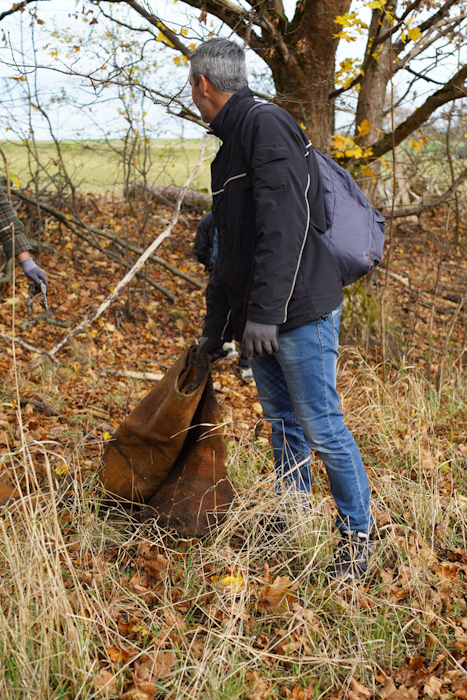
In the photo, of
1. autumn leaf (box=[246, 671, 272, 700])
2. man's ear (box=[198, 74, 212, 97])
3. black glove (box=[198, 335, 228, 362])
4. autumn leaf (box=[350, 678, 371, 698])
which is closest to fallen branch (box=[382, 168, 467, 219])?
black glove (box=[198, 335, 228, 362])

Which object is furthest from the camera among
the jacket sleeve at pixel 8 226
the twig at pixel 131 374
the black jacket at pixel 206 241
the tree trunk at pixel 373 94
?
the tree trunk at pixel 373 94

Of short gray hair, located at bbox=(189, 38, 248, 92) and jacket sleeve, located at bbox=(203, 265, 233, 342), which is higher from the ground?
short gray hair, located at bbox=(189, 38, 248, 92)

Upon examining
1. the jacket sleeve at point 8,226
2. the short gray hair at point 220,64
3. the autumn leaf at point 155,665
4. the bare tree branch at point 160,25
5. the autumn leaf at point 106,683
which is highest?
the bare tree branch at point 160,25

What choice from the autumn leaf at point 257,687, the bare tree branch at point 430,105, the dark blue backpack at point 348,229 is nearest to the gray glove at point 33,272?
the dark blue backpack at point 348,229

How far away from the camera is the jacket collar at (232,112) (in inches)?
88.2

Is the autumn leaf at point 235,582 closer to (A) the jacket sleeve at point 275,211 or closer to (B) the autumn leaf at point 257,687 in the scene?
(B) the autumn leaf at point 257,687

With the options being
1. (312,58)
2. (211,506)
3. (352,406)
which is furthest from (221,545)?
(312,58)

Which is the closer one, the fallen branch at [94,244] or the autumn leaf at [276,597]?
the autumn leaf at [276,597]

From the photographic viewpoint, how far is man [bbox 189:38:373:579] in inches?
82.4

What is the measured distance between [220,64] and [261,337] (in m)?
1.13

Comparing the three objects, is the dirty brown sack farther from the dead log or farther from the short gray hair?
the dead log

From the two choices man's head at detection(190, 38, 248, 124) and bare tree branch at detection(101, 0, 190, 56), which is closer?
man's head at detection(190, 38, 248, 124)

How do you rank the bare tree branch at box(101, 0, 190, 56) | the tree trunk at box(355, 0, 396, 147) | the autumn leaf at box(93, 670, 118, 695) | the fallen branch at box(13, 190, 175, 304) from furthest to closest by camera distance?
the fallen branch at box(13, 190, 175, 304) → the tree trunk at box(355, 0, 396, 147) → the bare tree branch at box(101, 0, 190, 56) → the autumn leaf at box(93, 670, 118, 695)

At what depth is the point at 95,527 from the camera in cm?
273
